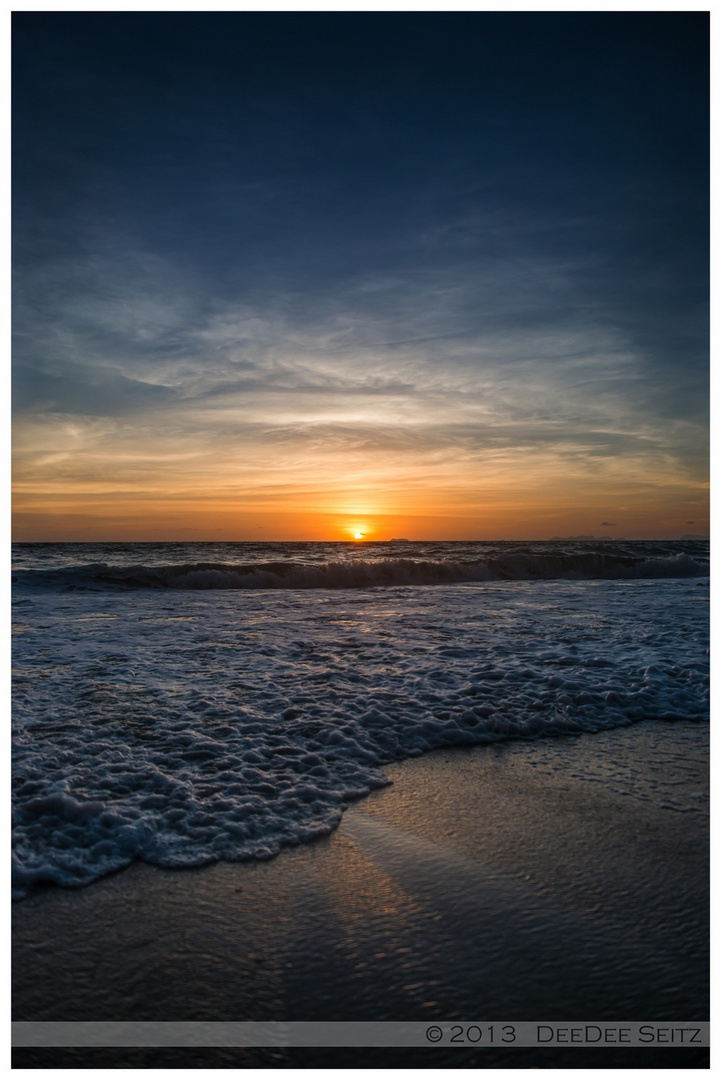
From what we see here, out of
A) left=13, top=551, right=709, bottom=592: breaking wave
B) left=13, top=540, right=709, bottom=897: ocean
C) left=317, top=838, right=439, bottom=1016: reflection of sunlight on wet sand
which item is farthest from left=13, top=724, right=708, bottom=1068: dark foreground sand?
left=13, top=551, right=709, bottom=592: breaking wave

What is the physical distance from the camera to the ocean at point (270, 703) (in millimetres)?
3738

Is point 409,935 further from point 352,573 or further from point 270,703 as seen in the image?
point 352,573

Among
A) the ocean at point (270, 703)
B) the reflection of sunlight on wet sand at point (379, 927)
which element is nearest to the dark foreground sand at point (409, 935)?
the reflection of sunlight on wet sand at point (379, 927)

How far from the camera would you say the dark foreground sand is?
2287mm

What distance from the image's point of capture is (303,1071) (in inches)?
82.4

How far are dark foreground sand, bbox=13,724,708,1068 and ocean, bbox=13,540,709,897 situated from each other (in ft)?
1.16

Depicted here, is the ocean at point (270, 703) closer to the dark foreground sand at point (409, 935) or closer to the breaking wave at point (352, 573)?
the dark foreground sand at point (409, 935)

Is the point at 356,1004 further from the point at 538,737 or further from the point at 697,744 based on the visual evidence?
the point at 697,744
